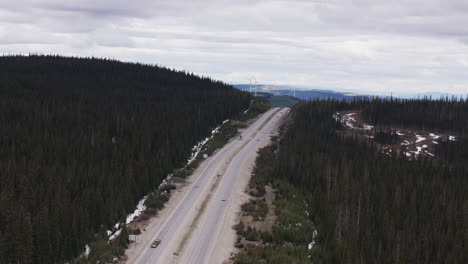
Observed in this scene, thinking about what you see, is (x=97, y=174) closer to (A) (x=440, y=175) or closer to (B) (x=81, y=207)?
(B) (x=81, y=207)

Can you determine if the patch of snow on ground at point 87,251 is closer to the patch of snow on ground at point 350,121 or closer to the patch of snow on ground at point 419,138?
the patch of snow on ground at point 350,121

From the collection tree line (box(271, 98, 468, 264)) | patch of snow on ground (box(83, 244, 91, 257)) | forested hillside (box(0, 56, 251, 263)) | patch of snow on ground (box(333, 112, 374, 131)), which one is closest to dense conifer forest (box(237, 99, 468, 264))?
tree line (box(271, 98, 468, 264))

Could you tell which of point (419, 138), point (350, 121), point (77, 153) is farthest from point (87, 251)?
point (419, 138)

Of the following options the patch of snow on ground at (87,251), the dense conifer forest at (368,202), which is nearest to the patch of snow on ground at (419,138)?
the dense conifer forest at (368,202)

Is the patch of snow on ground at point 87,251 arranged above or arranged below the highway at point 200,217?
below

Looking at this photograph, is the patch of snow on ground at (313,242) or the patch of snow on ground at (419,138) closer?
the patch of snow on ground at (313,242)

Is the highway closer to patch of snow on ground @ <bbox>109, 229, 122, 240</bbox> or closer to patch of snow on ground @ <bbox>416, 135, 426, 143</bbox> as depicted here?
patch of snow on ground @ <bbox>109, 229, 122, 240</bbox>

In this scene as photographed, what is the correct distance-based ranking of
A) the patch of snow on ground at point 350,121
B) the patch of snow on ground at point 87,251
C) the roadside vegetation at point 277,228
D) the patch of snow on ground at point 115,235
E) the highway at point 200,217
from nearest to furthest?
1. the roadside vegetation at point 277,228
2. the highway at point 200,217
3. the patch of snow on ground at point 87,251
4. the patch of snow on ground at point 115,235
5. the patch of snow on ground at point 350,121
